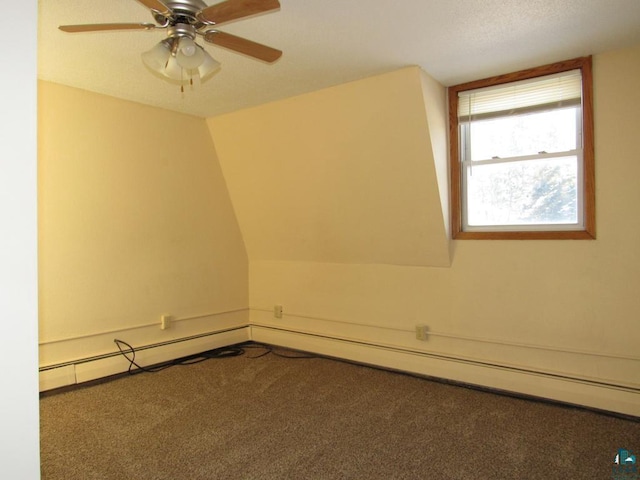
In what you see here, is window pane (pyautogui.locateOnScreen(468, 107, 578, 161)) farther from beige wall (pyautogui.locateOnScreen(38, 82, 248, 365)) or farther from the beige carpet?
beige wall (pyautogui.locateOnScreen(38, 82, 248, 365))

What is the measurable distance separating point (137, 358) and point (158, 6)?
9.89ft

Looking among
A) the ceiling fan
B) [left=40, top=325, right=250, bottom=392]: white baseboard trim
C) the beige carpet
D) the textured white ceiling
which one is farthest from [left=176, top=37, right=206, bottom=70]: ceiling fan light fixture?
[left=40, top=325, right=250, bottom=392]: white baseboard trim

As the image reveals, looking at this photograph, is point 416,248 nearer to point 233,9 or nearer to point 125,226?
point 233,9

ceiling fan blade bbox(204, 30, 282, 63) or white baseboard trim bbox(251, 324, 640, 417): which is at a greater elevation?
ceiling fan blade bbox(204, 30, 282, 63)

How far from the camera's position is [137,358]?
3707mm

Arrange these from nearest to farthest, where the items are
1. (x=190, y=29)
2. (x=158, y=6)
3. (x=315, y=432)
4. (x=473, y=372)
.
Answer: (x=158, y=6), (x=190, y=29), (x=315, y=432), (x=473, y=372)

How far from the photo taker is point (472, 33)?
238cm

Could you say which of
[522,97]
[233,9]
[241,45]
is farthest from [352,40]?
[522,97]

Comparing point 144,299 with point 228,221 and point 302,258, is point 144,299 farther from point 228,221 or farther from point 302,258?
point 302,258

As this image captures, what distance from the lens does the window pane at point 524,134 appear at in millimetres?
2957

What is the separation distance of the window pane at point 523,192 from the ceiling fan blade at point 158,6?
2460 millimetres

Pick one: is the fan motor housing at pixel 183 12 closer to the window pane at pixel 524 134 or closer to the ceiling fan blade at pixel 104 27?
the ceiling fan blade at pixel 104 27

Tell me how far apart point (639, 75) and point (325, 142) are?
2133 mm

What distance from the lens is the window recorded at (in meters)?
2.89
